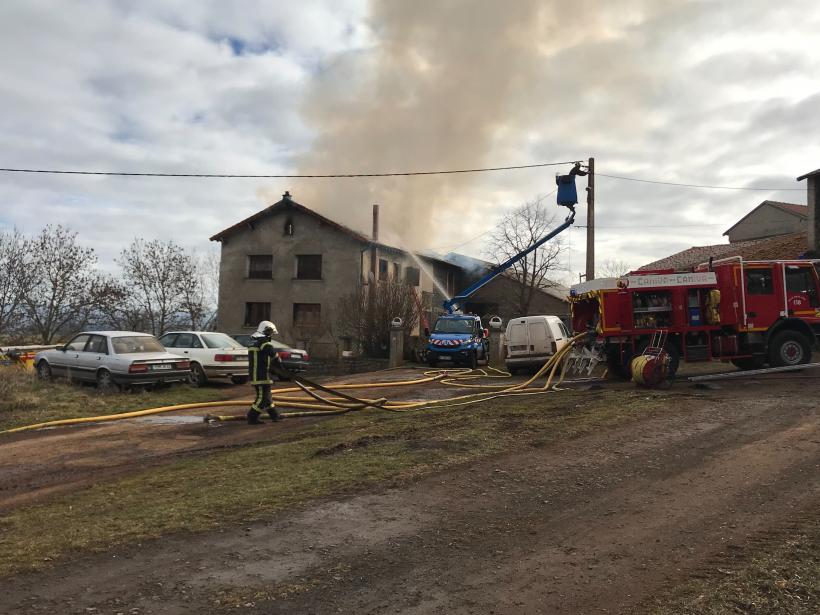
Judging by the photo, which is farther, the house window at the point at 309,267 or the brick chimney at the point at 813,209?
the house window at the point at 309,267

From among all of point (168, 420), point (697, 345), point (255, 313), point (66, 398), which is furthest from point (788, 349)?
point (255, 313)

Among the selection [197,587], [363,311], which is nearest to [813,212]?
[363,311]

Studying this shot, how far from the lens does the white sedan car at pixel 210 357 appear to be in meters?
15.8

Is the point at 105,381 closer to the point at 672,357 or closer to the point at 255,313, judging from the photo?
the point at 672,357

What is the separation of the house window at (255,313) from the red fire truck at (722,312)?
75.8ft

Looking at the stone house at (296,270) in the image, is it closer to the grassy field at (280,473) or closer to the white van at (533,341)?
the white van at (533,341)

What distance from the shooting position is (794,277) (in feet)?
45.4

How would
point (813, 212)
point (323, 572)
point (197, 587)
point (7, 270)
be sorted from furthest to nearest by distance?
point (7, 270)
point (813, 212)
point (323, 572)
point (197, 587)

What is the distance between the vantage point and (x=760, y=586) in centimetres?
356

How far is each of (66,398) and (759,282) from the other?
14512 mm

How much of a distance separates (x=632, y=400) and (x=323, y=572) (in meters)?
8.05

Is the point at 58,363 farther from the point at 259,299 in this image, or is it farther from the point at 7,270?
A: the point at 259,299

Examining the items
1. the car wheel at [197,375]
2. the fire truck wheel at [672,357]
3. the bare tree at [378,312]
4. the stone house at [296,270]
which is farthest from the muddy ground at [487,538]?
the stone house at [296,270]

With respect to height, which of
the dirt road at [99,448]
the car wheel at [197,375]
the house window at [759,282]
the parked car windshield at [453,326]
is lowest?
the dirt road at [99,448]
